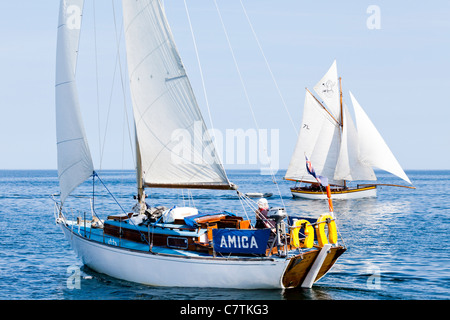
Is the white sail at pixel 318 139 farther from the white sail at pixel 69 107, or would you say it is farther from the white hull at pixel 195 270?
the white hull at pixel 195 270

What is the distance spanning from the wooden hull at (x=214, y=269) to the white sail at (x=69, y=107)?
376 cm

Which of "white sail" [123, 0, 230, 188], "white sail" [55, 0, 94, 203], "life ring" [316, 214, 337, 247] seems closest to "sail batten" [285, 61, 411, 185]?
"white sail" [55, 0, 94, 203]

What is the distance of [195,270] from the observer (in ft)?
55.4

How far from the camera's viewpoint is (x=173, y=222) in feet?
63.7

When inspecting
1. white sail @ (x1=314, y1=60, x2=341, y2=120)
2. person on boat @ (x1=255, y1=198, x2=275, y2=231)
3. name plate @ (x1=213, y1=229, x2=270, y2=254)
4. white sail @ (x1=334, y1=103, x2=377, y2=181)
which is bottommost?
name plate @ (x1=213, y1=229, x2=270, y2=254)

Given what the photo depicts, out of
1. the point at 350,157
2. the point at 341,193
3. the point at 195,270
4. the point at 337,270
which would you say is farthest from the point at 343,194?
the point at 195,270

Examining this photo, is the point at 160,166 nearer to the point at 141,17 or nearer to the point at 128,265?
the point at 128,265

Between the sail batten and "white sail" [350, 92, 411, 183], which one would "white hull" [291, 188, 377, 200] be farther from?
"white sail" [350, 92, 411, 183]

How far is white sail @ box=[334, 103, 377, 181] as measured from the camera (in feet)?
201

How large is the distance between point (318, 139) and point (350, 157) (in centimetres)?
426

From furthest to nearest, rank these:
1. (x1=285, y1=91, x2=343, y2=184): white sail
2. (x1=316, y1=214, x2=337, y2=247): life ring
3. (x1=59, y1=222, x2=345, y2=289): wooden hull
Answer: (x1=285, y1=91, x2=343, y2=184): white sail < (x1=316, y1=214, x2=337, y2=247): life ring < (x1=59, y1=222, x2=345, y2=289): wooden hull

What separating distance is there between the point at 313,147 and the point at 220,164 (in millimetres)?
A: 45627

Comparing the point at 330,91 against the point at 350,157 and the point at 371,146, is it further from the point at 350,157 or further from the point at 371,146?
the point at 371,146
